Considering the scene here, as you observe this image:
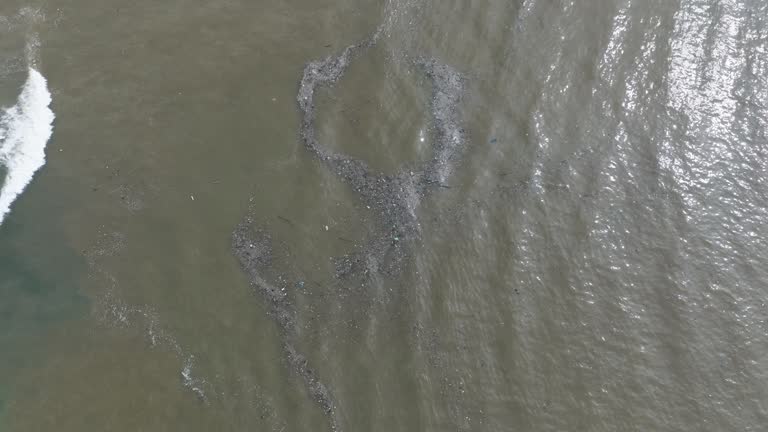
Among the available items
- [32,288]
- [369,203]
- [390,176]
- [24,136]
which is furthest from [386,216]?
[24,136]

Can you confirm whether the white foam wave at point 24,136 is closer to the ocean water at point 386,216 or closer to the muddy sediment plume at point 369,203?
the ocean water at point 386,216

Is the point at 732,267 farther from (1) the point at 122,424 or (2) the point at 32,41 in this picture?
(2) the point at 32,41

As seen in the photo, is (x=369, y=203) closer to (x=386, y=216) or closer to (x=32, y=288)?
(x=386, y=216)

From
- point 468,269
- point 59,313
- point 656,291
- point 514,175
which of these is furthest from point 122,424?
point 656,291

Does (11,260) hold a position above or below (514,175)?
below

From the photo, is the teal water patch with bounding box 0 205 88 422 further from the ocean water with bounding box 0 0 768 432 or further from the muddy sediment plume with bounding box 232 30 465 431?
the muddy sediment plume with bounding box 232 30 465 431

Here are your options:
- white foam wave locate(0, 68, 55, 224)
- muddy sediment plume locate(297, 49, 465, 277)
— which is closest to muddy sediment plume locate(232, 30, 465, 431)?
muddy sediment plume locate(297, 49, 465, 277)
